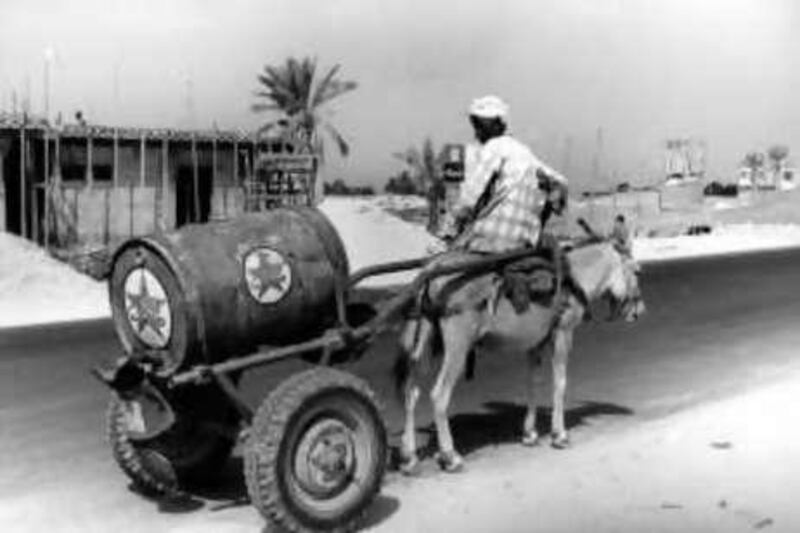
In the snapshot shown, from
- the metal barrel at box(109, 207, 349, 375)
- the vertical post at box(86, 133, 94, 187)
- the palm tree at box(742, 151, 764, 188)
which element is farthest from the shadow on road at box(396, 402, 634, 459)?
the palm tree at box(742, 151, 764, 188)

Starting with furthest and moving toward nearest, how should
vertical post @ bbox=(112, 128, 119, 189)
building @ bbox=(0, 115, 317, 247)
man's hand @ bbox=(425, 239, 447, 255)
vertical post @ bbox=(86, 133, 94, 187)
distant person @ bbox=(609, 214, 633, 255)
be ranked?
vertical post @ bbox=(112, 128, 119, 189), vertical post @ bbox=(86, 133, 94, 187), building @ bbox=(0, 115, 317, 247), distant person @ bbox=(609, 214, 633, 255), man's hand @ bbox=(425, 239, 447, 255)

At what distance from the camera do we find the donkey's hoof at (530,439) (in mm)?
9391

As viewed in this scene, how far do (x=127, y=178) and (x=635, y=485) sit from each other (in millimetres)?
34299

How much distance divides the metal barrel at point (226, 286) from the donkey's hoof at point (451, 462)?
135 centimetres

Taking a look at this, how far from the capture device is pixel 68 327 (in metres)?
21.1

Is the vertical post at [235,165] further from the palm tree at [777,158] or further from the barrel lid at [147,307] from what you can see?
the palm tree at [777,158]

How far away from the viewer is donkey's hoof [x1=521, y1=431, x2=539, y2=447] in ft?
→ 30.8

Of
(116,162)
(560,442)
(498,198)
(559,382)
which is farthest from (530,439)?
(116,162)

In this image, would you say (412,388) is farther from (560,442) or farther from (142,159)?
(142,159)

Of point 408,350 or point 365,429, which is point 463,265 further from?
point 365,429

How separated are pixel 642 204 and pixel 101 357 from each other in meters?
67.5

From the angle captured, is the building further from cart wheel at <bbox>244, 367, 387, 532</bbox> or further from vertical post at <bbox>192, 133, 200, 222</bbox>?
cart wheel at <bbox>244, 367, 387, 532</bbox>

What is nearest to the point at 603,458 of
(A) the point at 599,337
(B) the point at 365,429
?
(B) the point at 365,429

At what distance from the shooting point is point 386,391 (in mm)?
12164
